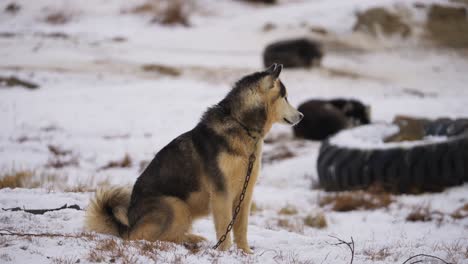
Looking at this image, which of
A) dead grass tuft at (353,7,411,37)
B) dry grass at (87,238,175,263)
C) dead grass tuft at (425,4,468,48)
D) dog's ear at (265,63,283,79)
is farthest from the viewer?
dead grass tuft at (353,7,411,37)

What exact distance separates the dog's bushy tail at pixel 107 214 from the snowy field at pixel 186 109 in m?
0.18

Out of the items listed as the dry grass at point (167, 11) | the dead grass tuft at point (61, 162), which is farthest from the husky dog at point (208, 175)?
the dry grass at point (167, 11)

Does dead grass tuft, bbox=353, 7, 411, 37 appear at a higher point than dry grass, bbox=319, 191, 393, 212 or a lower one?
lower

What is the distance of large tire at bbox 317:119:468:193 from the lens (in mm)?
8523

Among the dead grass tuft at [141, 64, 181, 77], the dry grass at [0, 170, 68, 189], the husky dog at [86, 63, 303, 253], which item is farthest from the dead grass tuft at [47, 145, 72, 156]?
the dead grass tuft at [141, 64, 181, 77]

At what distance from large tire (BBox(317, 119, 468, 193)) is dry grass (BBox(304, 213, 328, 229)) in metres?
1.85

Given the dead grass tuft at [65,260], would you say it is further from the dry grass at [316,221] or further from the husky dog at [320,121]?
the husky dog at [320,121]

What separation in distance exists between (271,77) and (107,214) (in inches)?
75.2

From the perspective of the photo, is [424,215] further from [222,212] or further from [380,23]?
[380,23]

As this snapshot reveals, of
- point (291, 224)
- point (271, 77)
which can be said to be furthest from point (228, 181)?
point (291, 224)

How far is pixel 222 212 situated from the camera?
185 inches

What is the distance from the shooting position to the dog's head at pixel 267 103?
4816 millimetres

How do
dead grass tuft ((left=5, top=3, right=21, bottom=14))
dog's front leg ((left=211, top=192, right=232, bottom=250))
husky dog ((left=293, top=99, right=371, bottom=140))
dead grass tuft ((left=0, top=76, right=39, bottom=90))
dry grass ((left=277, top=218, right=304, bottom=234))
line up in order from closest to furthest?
dog's front leg ((left=211, top=192, right=232, bottom=250)), dry grass ((left=277, top=218, right=304, bottom=234)), husky dog ((left=293, top=99, right=371, bottom=140)), dead grass tuft ((left=0, top=76, right=39, bottom=90)), dead grass tuft ((left=5, top=3, right=21, bottom=14))

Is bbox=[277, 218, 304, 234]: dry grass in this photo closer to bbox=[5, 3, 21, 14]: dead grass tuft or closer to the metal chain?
the metal chain
